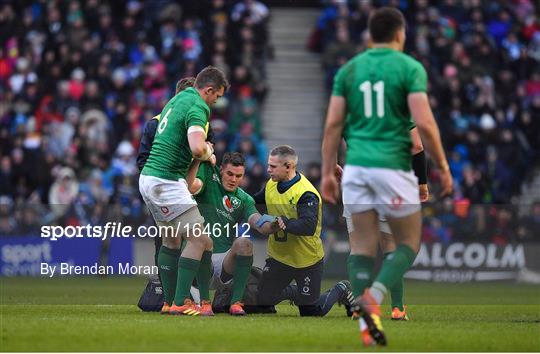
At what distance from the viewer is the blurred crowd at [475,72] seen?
2639 centimetres

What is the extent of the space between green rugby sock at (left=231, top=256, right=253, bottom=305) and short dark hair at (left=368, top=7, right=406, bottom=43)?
3702 millimetres

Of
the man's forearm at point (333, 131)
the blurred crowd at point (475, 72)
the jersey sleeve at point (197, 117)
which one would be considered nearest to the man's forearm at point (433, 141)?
the man's forearm at point (333, 131)

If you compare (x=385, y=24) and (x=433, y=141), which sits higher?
(x=385, y=24)

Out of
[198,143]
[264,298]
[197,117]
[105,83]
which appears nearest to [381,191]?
[198,143]

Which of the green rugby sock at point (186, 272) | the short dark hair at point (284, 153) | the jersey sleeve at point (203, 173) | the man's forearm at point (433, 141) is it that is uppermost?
the man's forearm at point (433, 141)

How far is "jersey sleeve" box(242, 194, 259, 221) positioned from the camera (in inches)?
515

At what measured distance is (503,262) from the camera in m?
19.8

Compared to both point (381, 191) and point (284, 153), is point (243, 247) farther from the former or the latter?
point (381, 191)

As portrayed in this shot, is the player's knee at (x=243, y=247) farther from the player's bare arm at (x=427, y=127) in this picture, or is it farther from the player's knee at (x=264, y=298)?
the player's bare arm at (x=427, y=127)

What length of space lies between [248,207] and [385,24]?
12.9 ft

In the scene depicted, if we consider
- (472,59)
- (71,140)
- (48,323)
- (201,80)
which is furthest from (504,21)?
(48,323)

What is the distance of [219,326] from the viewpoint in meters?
10.9

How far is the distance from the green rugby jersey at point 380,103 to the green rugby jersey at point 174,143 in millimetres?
2701

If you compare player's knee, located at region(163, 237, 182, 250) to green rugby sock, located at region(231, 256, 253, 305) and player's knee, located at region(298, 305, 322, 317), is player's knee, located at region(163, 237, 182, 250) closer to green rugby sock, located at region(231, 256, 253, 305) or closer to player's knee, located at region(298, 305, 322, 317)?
green rugby sock, located at region(231, 256, 253, 305)
